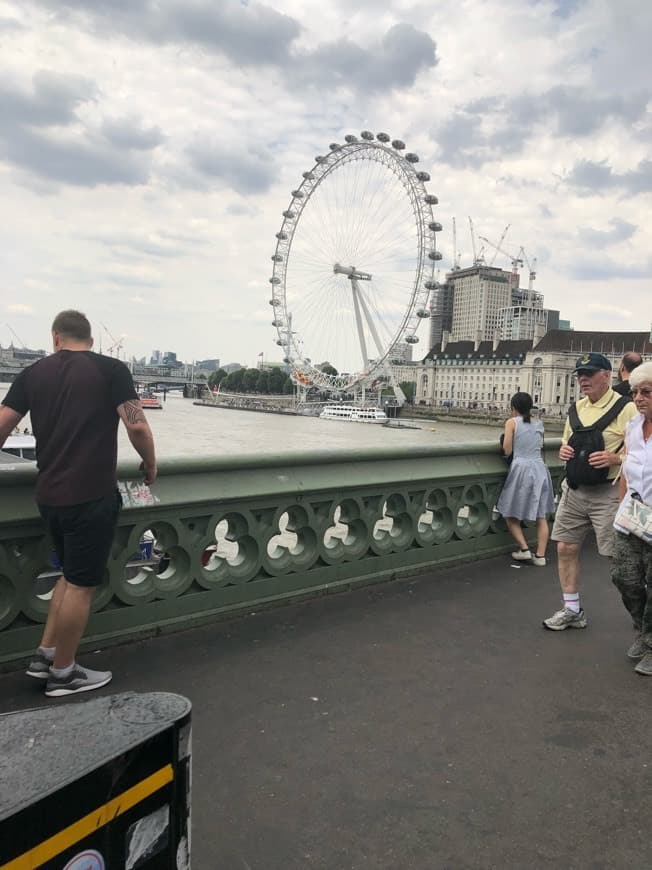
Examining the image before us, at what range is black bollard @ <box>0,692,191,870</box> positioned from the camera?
33.8 inches

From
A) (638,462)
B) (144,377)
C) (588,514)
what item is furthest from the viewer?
(144,377)

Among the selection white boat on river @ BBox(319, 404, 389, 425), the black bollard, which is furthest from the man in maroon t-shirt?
white boat on river @ BBox(319, 404, 389, 425)

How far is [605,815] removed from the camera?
220cm

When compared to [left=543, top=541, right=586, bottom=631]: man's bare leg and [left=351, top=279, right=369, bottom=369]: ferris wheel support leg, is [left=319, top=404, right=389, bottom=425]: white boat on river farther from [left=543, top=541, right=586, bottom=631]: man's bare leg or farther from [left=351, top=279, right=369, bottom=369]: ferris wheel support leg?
[left=543, top=541, right=586, bottom=631]: man's bare leg

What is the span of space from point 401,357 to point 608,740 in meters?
56.6

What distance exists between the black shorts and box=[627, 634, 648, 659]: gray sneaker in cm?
266

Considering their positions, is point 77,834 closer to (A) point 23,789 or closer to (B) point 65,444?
(A) point 23,789

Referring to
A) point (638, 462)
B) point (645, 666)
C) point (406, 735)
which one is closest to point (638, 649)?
point (645, 666)

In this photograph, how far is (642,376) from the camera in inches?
133

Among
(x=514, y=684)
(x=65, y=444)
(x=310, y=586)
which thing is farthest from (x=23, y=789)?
(x=310, y=586)

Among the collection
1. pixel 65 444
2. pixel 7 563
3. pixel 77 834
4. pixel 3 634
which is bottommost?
pixel 3 634

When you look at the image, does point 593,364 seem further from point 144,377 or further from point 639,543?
point 144,377

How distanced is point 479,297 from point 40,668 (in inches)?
7317

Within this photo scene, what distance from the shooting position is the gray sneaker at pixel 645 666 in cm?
333
